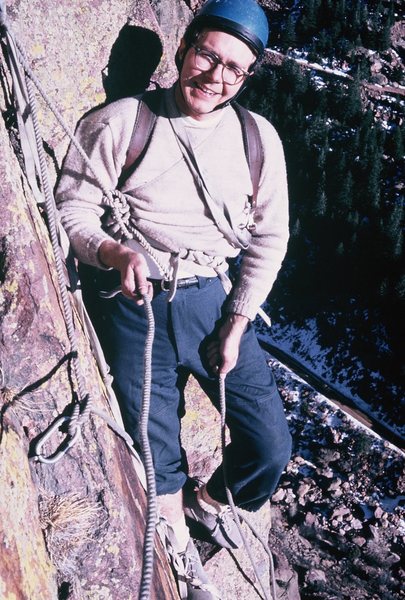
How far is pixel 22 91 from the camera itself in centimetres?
244

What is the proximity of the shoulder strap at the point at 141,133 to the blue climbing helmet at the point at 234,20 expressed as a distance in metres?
0.40

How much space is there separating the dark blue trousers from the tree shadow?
1414mm

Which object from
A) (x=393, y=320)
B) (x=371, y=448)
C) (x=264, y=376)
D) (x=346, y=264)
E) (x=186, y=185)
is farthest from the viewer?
(x=346, y=264)

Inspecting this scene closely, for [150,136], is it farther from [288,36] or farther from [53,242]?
[288,36]

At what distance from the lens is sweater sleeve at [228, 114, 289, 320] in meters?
3.17

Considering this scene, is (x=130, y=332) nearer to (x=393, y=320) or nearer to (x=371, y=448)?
(x=371, y=448)

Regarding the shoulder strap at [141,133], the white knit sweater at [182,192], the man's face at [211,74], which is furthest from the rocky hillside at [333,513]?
the man's face at [211,74]

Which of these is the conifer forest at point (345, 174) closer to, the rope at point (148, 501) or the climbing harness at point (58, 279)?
the rope at point (148, 501)

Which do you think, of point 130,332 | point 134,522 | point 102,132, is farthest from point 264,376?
point 102,132

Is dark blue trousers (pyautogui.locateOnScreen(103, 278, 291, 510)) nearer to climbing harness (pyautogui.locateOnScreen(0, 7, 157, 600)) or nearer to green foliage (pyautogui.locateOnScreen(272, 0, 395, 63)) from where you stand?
climbing harness (pyautogui.locateOnScreen(0, 7, 157, 600))

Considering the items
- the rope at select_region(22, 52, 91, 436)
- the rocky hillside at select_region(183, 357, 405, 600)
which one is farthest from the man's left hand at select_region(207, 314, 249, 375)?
the rocky hillside at select_region(183, 357, 405, 600)

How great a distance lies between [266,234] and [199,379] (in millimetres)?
1080

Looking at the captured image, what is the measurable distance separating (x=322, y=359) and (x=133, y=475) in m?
8.19

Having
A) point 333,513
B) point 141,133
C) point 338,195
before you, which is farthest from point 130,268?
point 338,195
